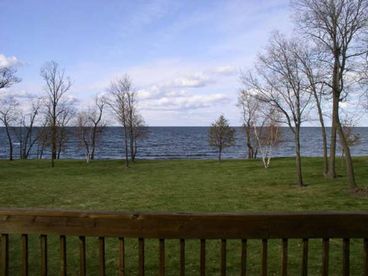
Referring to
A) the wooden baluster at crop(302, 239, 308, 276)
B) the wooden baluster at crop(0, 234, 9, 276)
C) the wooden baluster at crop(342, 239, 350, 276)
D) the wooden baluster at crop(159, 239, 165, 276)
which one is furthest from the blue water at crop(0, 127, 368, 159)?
the wooden baluster at crop(0, 234, 9, 276)

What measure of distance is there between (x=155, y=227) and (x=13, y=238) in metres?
7.55

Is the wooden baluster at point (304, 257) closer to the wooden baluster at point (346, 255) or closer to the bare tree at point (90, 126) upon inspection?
the wooden baluster at point (346, 255)

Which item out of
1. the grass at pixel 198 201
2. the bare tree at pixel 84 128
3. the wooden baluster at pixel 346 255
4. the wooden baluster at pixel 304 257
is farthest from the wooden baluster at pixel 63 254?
the bare tree at pixel 84 128

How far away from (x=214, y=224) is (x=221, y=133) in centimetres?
4167

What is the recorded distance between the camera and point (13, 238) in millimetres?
9203

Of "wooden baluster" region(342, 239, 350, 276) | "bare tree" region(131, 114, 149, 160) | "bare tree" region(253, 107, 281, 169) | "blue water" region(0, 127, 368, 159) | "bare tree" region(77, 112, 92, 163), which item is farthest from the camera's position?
"blue water" region(0, 127, 368, 159)

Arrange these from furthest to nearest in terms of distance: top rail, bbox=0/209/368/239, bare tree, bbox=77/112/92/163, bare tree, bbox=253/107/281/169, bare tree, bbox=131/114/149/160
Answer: bare tree, bbox=77/112/92/163
bare tree, bbox=131/114/149/160
bare tree, bbox=253/107/281/169
top rail, bbox=0/209/368/239

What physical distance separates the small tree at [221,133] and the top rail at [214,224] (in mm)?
41227

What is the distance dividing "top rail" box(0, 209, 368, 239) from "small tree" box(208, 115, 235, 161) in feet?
135

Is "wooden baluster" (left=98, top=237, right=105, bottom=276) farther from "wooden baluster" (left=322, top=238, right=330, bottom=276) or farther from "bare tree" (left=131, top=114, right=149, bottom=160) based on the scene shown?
"bare tree" (left=131, top=114, right=149, bottom=160)

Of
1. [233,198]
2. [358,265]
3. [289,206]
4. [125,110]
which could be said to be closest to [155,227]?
[358,265]

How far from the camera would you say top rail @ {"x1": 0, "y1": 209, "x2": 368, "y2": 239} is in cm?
269

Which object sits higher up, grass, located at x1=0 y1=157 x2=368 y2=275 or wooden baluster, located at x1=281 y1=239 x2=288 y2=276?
wooden baluster, located at x1=281 y1=239 x2=288 y2=276

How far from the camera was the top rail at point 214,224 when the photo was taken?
8.82 ft
